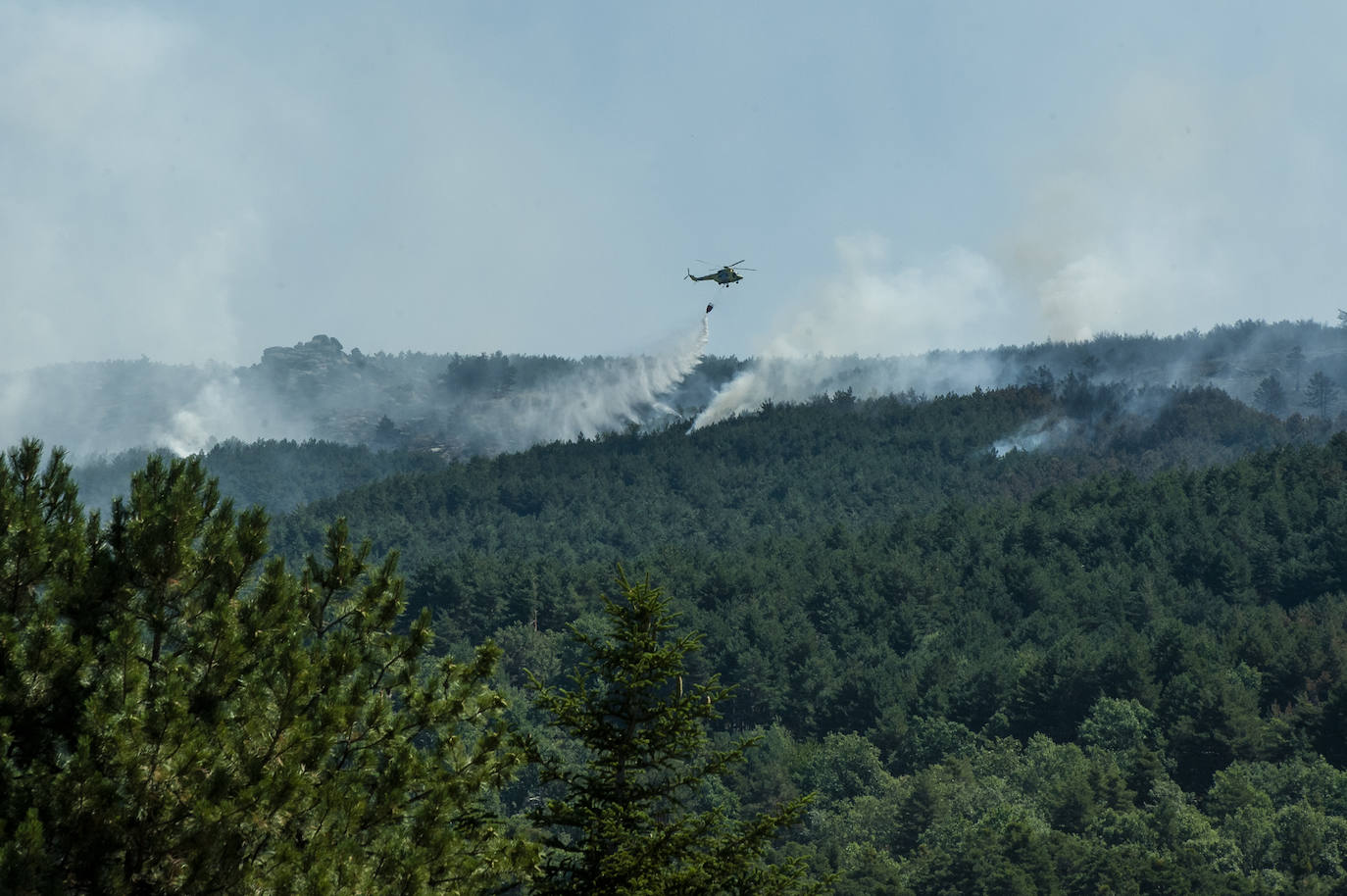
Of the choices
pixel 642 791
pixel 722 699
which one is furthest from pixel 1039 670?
pixel 722 699

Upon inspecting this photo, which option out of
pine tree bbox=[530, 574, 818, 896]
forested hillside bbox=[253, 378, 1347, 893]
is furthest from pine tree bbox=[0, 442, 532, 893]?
forested hillside bbox=[253, 378, 1347, 893]

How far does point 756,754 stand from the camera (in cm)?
11812

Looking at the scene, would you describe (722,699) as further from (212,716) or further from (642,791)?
(212,716)

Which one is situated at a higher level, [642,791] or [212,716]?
[212,716]

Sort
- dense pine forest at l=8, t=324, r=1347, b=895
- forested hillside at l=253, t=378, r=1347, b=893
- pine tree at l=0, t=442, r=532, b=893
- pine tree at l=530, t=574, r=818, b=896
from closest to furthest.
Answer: pine tree at l=0, t=442, r=532, b=893
dense pine forest at l=8, t=324, r=1347, b=895
pine tree at l=530, t=574, r=818, b=896
forested hillside at l=253, t=378, r=1347, b=893

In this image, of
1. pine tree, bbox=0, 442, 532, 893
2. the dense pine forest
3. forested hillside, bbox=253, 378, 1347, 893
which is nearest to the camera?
pine tree, bbox=0, 442, 532, 893

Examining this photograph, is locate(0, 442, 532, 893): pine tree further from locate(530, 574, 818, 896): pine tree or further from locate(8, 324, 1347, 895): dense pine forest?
locate(530, 574, 818, 896): pine tree

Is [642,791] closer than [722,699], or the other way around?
[722,699]

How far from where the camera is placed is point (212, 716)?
1802cm

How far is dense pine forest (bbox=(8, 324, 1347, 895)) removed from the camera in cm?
1742

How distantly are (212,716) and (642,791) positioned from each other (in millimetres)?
6163

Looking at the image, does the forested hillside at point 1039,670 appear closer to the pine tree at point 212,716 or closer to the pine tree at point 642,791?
the pine tree at point 642,791

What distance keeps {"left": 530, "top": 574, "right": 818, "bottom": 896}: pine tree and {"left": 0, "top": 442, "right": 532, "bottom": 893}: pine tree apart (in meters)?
1.16

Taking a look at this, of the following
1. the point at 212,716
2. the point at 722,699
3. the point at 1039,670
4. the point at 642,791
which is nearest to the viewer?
the point at 212,716
